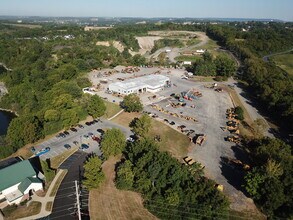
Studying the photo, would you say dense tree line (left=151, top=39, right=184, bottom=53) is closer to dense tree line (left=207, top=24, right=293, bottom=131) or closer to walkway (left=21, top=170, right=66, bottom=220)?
dense tree line (left=207, top=24, right=293, bottom=131)

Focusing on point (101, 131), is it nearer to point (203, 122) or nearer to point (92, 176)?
point (92, 176)

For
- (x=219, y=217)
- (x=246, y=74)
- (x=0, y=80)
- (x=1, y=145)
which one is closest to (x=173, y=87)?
(x=246, y=74)

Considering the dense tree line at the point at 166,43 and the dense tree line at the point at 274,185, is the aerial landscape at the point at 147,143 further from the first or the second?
the dense tree line at the point at 166,43

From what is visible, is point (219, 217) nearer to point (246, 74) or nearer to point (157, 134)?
point (157, 134)

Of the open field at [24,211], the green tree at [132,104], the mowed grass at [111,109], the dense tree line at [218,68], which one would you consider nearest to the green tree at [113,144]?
the open field at [24,211]

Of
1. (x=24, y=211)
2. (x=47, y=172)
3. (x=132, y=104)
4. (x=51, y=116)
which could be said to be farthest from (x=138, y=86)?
(x=24, y=211)
